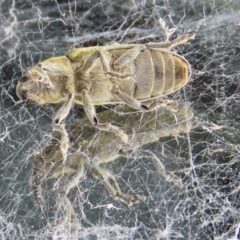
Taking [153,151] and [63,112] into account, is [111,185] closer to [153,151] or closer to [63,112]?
[153,151]

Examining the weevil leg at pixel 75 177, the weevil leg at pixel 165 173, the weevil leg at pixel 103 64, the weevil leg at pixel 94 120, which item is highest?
the weevil leg at pixel 103 64

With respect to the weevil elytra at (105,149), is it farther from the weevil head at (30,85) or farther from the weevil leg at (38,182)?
the weevil head at (30,85)

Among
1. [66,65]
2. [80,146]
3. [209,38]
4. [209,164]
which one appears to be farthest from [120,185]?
[209,38]

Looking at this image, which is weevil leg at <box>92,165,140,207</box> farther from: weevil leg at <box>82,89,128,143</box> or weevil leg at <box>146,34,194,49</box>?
weevil leg at <box>146,34,194,49</box>

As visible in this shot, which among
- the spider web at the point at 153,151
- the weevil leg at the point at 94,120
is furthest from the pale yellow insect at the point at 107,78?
the spider web at the point at 153,151

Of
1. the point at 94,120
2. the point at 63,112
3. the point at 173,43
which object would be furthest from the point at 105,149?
the point at 173,43

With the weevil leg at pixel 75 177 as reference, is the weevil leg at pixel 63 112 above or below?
above
